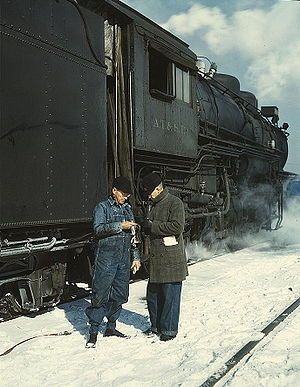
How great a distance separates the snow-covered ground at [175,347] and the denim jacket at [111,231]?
0.77m

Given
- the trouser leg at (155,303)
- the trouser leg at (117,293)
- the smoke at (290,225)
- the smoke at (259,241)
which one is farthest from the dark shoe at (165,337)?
the smoke at (290,225)

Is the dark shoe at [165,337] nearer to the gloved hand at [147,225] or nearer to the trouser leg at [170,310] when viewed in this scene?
the trouser leg at [170,310]

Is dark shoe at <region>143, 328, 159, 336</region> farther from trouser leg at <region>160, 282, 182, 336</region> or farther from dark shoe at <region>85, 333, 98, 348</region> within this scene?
dark shoe at <region>85, 333, 98, 348</region>

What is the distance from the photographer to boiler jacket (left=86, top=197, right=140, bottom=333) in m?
4.48

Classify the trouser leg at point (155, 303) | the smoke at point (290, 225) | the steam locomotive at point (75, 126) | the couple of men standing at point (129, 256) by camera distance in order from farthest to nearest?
the smoke at point (290, 225), the trouser leg at point (155, 303), the couple of men standing at point (129, 256), the steam locomotive at point (75, 126)

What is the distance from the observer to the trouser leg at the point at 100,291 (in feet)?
14.7

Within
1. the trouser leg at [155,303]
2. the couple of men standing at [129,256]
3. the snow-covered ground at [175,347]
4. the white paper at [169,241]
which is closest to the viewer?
the snow-covered ground at [175,347]

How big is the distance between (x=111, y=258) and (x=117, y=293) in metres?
0.35

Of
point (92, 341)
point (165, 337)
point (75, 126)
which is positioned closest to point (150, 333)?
point (165, 337)

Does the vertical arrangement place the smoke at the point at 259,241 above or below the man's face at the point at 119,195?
below

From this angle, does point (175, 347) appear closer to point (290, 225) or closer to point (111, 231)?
point (111, 231)

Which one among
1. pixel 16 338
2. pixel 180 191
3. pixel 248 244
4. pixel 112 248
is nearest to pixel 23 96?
pixel 112 248

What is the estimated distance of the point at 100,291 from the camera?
4.49m

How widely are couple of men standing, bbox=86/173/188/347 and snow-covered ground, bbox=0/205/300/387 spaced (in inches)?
8.2
